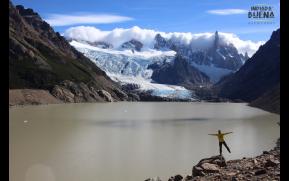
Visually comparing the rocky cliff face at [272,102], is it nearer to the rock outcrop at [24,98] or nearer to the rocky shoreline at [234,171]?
the rock outcrop at [24,98]

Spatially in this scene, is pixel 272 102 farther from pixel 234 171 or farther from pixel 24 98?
pixel 234 171

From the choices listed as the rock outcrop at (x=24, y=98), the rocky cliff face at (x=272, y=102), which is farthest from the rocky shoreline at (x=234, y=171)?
the rock outcrop at (x=24, y=98)

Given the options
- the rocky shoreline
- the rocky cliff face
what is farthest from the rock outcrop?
the rocky shoreline

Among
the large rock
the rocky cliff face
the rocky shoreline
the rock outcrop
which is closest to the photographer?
the rocky shoreline

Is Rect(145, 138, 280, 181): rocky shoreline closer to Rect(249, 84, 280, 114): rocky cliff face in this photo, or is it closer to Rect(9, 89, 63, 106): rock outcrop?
Rect(249, 84, 280, 114): rocky cliff face

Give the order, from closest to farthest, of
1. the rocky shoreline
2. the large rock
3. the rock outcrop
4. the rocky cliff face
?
the rocky shoreline, the large rock, the rocky cliff face, the rock outcrop

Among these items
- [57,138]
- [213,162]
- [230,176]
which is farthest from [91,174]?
[57,138]

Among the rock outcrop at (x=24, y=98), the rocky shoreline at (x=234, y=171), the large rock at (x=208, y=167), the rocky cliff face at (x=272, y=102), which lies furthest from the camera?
the rock outcrop at (x=24, y=98)

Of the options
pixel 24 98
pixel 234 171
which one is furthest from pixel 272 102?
pixel 234 171

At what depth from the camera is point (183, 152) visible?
43.8 m
